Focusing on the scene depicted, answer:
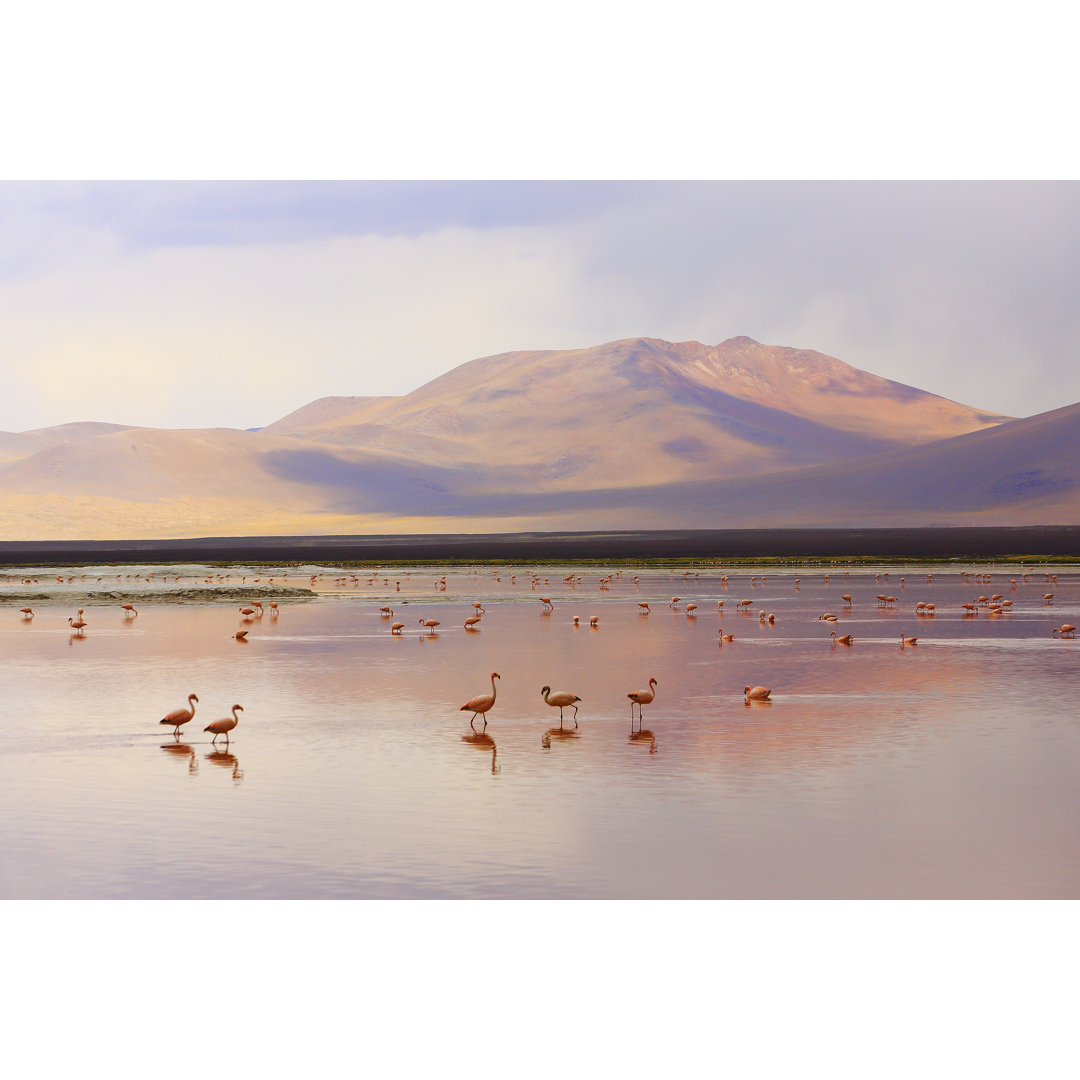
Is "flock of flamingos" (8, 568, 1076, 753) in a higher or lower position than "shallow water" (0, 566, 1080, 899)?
higher

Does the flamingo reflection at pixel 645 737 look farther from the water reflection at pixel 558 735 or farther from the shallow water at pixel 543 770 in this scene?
the water reflection at pixel 558 735

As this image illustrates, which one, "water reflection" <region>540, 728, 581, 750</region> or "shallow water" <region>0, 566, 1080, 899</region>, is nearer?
"shallow water" <region>0, 566, 1080, 899</region>

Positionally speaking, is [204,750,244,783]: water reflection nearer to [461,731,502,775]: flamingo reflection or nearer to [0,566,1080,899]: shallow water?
[0,566,1080,899]: shallow water

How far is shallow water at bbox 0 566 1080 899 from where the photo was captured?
10.7 meters

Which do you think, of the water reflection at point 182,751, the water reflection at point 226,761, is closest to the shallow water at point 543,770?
the water reflection at point 226,761

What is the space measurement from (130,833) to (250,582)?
147 ft

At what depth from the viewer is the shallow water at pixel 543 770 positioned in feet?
35.2

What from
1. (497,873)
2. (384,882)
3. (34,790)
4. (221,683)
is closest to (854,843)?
(497,873)

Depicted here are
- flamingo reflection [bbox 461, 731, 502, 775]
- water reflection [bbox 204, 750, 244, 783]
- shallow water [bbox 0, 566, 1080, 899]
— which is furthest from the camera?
flamingo reflection [bbox 461, 731, 502, 775]

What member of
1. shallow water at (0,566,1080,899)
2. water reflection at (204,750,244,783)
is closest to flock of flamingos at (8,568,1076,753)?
shallow water at (0,566,1080,899)

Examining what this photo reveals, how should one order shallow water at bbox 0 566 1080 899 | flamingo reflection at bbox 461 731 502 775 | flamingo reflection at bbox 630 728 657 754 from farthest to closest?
flamingo reflection at bbox 630 728 657 754
flamingo reflection at bbox 461 731 502 775
shallow water at bbox 0 566 1080 899

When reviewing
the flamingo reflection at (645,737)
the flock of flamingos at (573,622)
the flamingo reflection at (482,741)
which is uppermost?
the flock of flamingos at (573,622)

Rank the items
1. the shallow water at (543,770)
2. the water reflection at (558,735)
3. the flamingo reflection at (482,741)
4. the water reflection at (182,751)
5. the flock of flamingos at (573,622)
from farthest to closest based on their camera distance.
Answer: the flock of flamingos at (573,622), the water reflection at (558,735), the flamingo reflection at (482,741), the water reflection at (182,751), the shallow water at (543,770)

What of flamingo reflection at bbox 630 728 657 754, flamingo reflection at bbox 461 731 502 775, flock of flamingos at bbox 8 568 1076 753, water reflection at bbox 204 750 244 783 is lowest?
water reflection at bbox 204 750 244 783
